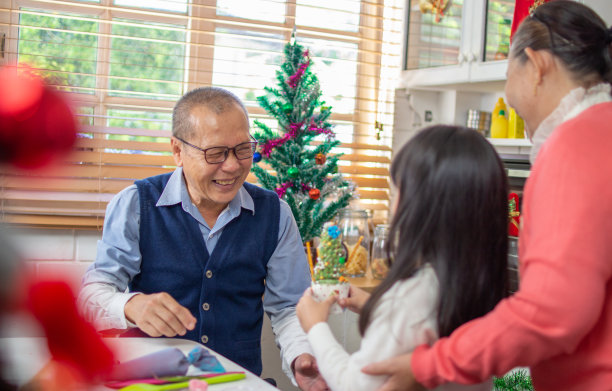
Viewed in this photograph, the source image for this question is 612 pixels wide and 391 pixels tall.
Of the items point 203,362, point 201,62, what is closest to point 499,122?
point 201,62

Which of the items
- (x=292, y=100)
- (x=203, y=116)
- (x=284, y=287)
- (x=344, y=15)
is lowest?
(x=284, y=287)

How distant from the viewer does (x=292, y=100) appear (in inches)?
106

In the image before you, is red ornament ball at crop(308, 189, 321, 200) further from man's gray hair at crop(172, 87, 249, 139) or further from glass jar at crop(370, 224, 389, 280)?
man's gray hair at crop(172, 87, 249, 139)

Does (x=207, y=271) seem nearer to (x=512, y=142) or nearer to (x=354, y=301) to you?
(x=354, y=301)

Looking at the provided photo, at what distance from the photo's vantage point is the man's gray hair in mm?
1721

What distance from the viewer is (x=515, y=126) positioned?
9.16 feet

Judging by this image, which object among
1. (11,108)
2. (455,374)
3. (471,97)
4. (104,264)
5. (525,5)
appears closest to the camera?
(11,108)

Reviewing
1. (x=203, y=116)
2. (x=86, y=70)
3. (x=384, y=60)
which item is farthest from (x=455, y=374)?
(x=384, y=60)

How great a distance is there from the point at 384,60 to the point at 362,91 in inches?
8.7

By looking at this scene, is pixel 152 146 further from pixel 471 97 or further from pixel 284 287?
pixel 471 97

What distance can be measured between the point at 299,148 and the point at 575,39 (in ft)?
5.66

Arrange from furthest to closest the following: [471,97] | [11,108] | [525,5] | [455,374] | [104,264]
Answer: [471,97]
[525,5]
[104,264]
[455,374]
[11,108]

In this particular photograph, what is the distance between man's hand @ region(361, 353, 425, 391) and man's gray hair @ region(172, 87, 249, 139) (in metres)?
1.00

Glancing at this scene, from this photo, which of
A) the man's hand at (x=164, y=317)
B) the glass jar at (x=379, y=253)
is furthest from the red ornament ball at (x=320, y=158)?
the man's hand at (x=164, y=317)
